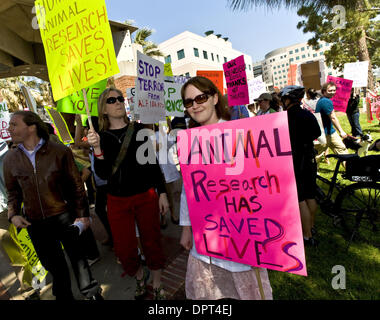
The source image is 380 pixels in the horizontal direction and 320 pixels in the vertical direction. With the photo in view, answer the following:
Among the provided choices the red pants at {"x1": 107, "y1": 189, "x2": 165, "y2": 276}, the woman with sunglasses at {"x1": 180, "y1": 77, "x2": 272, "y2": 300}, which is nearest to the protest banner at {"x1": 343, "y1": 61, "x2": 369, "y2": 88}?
the woman with sunglasses at {"x1": 180, "y1": 77, "x2": 272, "y2": 300}

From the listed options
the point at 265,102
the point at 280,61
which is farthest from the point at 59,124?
the point at 280,61

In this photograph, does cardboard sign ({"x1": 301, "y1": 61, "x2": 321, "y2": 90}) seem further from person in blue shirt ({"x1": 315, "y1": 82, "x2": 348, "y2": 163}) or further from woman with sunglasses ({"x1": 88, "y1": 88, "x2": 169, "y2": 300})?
woman with sunglasses ({"x1": 88, "y1": 88, "x2": 169, "y2": 300})

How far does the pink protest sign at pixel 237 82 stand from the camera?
14.4 feet

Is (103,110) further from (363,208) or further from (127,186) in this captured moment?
(363,208)

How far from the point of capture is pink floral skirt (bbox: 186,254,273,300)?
1355 millimetres

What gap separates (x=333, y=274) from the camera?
231 cm

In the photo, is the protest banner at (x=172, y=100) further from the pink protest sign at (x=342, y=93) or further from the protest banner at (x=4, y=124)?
the pink protest sign at (x=342, y=93)

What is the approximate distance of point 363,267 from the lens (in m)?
2.32

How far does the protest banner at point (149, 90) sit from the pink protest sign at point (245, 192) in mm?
1736

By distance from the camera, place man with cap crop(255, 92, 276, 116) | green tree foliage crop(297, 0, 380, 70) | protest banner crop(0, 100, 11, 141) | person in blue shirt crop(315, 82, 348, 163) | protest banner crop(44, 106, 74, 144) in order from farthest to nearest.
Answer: green tree foliage crop(297, 0, 380, 70) < man with cap crop(255, 92, 276, 116) < protest banner crop(0, 100, 11, 141) < person in blue shirt crop(315, 82, 348, 163) < protest banner crop(44, 106, 74, 144)

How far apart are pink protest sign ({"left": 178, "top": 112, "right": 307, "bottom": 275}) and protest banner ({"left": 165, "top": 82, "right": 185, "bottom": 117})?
10.1ft

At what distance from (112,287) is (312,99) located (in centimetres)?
540

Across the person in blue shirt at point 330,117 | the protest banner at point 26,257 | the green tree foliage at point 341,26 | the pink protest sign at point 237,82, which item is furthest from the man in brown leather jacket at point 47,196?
the green tree foliage at point 341,26

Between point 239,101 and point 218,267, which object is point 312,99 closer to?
point 239,101
